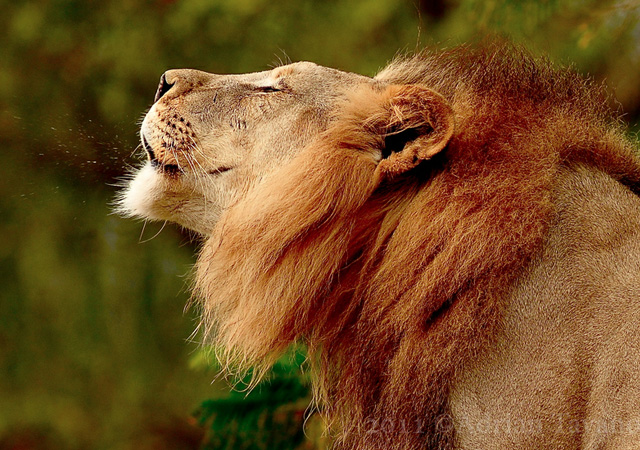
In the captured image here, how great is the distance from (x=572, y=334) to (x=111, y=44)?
4152mm

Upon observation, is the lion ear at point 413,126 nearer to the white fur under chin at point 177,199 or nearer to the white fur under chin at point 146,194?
the white fur under chin at point 177,199

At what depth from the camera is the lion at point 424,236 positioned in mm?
2152

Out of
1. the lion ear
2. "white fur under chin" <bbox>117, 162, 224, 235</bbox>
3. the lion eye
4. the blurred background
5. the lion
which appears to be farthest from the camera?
the blurred background

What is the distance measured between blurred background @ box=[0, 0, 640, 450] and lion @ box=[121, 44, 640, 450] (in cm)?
224

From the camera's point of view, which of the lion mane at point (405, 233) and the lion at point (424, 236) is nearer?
the lion at point (424, 236)

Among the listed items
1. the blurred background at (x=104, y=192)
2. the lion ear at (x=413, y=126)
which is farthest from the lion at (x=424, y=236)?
the blurred background at (x=104, y=192)

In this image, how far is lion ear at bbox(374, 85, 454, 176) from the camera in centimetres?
249

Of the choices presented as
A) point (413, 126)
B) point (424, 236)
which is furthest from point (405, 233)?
point (413, 126)

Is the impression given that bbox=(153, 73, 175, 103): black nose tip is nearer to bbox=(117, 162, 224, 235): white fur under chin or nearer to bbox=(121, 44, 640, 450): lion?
bbox=(121, 44, 640, 450): lion

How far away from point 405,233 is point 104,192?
3.67m

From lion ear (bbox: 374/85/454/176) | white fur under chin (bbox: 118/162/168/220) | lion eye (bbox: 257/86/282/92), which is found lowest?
white fur under chin (bbox: 118/162/168/220)

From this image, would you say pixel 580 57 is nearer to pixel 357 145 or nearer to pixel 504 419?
pixel 357 145

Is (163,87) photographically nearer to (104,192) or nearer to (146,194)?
(146,194)

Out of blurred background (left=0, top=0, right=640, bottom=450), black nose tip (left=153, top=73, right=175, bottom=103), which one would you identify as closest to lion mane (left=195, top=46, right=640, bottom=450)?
black nose tip (left=153, top=73, right=175, bottom=103)
